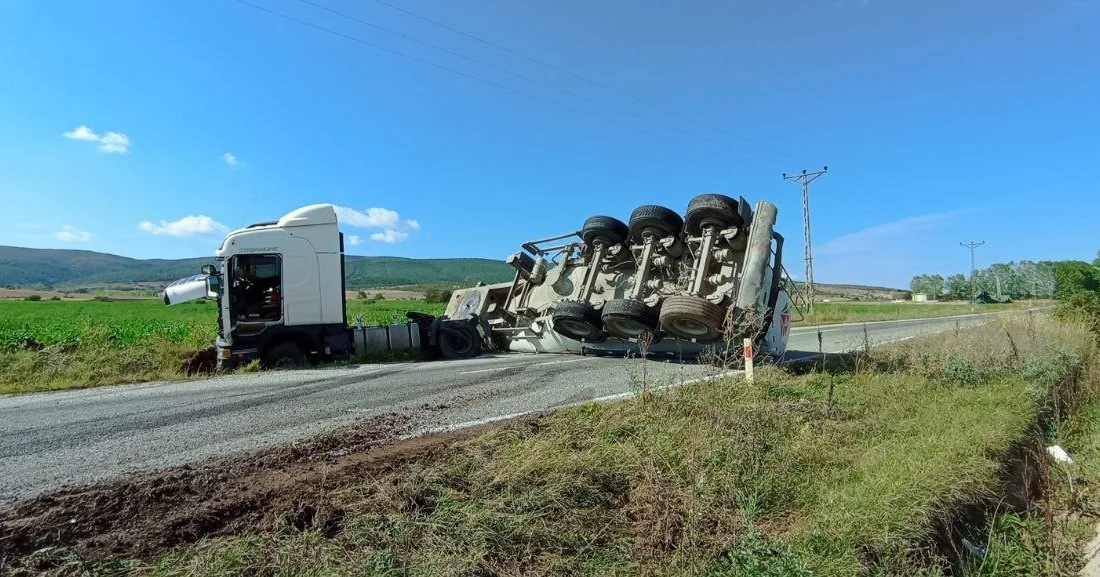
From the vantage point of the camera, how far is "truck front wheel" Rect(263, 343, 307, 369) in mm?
10281

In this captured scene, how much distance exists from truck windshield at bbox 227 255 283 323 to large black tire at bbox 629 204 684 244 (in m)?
6.49

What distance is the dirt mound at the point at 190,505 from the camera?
269 cm

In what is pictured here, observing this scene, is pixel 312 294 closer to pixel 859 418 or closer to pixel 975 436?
pixel 859 418

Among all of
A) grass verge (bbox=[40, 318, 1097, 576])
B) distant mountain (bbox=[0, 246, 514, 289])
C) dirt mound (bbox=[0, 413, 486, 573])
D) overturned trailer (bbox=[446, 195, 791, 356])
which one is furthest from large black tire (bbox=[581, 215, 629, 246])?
distant mountain (bbox=[0, 246, 514, 289])

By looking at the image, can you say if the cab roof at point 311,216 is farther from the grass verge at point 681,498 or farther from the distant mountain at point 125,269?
the distant mountain at point 125,269

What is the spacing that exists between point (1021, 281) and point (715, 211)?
106407 mm

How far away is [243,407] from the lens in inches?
258

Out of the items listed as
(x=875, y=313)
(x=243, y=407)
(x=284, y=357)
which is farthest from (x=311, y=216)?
(x=875, y=313)

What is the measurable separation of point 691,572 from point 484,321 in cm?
1077

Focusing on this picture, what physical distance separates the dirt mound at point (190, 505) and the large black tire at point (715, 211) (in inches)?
256

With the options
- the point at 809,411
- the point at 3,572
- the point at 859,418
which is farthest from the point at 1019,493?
the point at 3,572

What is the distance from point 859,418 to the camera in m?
5.42

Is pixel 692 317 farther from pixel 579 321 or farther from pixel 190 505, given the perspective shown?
pixel 190 505

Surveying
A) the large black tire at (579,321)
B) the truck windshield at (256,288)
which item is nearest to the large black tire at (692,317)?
the large black tire at (579,321)
